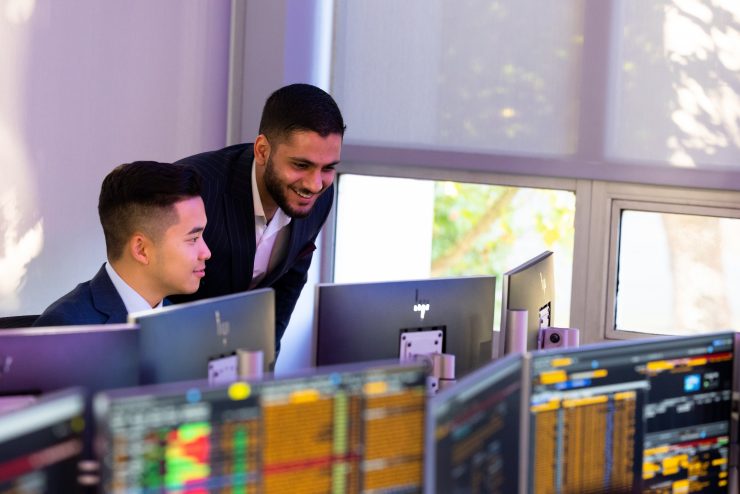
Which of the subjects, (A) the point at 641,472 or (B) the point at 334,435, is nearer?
(B) the point at 334,435

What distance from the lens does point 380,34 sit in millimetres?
4453

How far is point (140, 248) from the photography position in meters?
2.73

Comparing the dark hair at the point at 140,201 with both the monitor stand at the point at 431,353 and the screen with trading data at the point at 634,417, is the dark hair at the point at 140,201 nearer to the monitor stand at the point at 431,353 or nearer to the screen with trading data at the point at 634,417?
the monitor stand at the point at 431,353

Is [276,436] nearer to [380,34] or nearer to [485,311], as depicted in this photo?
[485,311]

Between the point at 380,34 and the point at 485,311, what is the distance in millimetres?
1911

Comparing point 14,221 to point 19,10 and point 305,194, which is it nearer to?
point 19,10

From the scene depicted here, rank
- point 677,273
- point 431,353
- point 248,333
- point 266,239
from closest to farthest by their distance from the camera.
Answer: point 248,333 < point 431,353 < point 266,239 < point 677,273

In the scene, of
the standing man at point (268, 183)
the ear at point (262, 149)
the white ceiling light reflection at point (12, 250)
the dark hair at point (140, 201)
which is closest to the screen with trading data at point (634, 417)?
the dark hair at point (140, 201)

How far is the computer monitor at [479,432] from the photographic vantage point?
1.62 meters

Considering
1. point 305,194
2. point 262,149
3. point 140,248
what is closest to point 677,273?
point 305,194

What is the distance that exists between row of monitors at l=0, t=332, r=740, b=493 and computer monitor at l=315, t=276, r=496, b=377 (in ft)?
2.32

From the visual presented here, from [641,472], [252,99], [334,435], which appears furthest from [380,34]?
[334,435]

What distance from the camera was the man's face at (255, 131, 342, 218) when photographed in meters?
3.22

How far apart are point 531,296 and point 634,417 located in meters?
0.87
